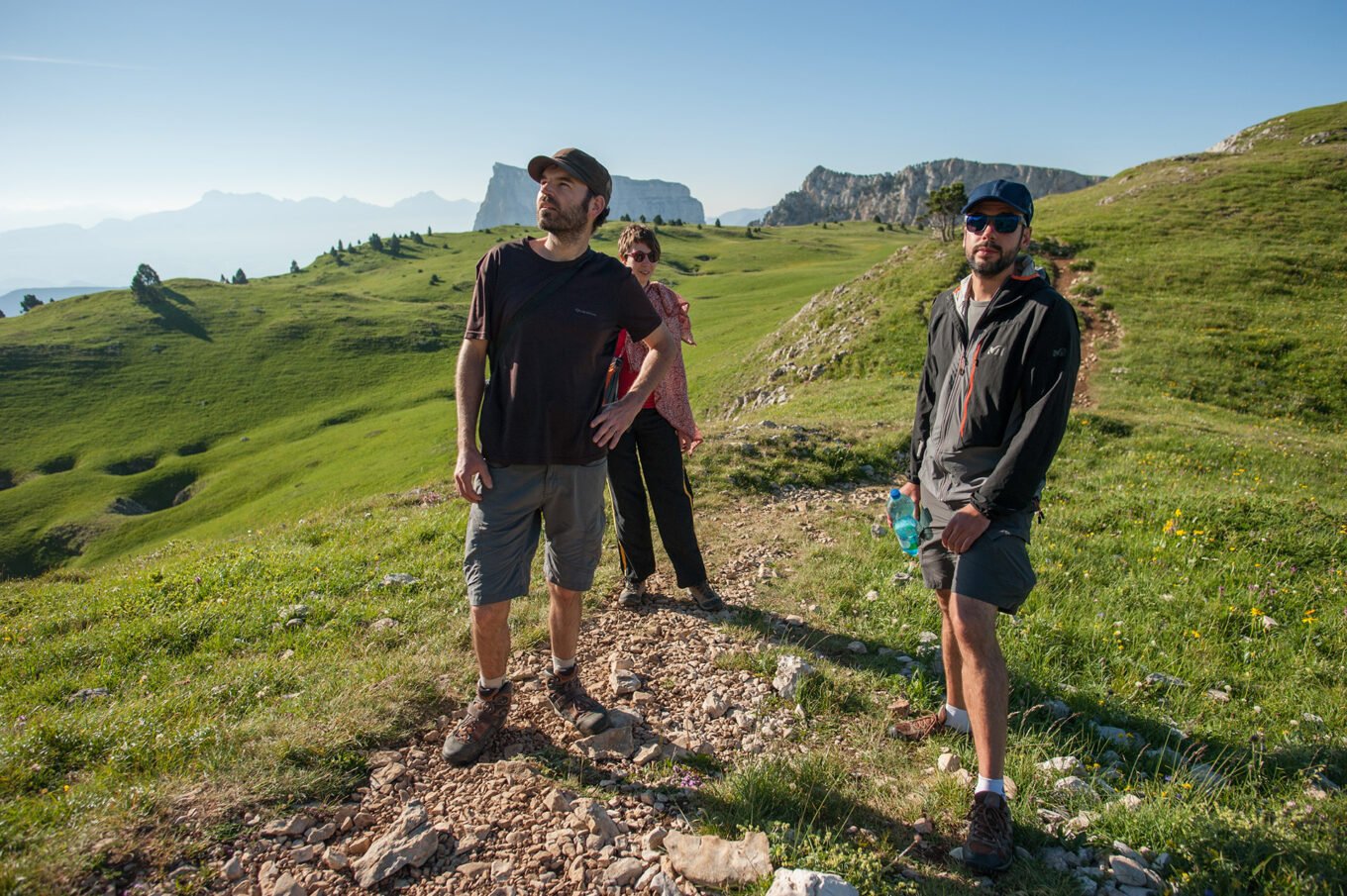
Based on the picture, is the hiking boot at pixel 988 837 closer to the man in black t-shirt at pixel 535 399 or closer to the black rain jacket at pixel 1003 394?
the black rain jacket at pixel 1003 394

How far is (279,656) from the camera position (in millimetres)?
5750

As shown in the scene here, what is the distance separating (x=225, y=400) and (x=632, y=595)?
264ft

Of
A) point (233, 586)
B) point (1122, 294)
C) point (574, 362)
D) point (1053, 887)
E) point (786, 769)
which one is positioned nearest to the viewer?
point (1053, 887)

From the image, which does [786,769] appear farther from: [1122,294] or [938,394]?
[1122,294]

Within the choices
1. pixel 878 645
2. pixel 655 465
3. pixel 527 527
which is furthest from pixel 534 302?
pixel 878 645

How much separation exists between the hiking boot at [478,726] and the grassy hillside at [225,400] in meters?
34.9

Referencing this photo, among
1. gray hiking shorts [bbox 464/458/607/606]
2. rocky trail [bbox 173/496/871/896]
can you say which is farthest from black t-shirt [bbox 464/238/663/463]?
rocky trail [bbox 173/496/871/896]

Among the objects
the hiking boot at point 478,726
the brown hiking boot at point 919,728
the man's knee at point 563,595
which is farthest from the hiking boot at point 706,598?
the hiking boot at point 478,726

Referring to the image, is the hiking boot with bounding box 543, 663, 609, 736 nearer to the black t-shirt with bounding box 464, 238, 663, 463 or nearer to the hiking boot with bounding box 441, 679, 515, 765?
the hiking boot with bounding box 441, 679, 515, 765

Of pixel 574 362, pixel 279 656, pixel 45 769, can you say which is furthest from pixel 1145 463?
pixel 45 769

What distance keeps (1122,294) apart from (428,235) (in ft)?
585

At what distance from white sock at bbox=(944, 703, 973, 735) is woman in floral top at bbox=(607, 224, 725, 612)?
2399mm

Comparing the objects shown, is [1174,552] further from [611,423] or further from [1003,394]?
[611,423]

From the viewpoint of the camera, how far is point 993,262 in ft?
12.3
